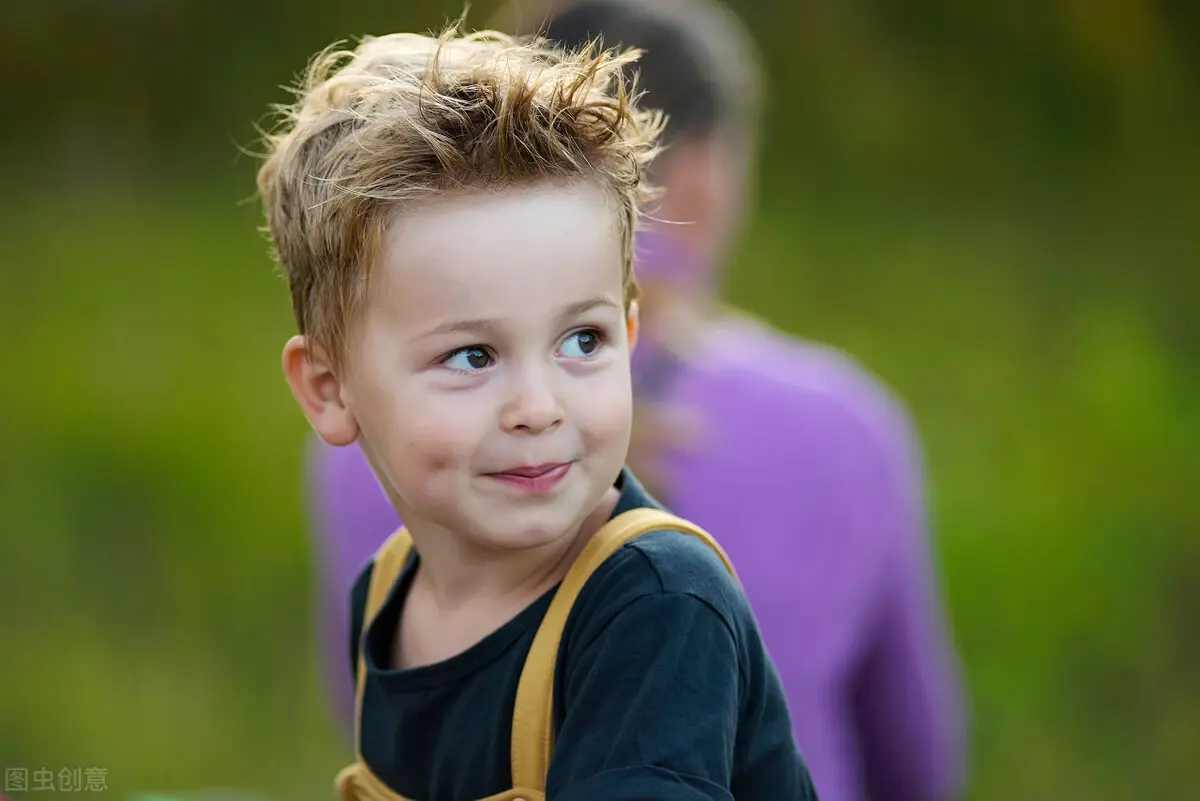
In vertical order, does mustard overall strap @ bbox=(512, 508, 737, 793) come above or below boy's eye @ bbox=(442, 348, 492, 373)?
below

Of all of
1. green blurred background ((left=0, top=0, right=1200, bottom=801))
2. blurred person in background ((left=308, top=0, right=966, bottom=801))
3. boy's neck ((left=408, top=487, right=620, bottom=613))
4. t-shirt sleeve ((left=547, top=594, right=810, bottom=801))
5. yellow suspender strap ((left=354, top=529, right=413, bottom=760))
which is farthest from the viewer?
green blurred background ((left=0, top=0, right=1200, bottom=801))

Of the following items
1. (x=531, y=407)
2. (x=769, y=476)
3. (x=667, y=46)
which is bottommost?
(x=769, y=476)

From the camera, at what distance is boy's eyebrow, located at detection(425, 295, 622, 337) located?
3.47 feet

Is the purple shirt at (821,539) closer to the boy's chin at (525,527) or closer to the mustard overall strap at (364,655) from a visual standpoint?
the mustard overall strap at (364,655)

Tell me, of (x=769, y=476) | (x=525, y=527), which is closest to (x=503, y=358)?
(x=525, y=527)

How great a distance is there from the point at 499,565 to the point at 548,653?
0.35ft

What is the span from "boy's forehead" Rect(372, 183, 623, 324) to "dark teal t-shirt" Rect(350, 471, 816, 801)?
0.71ft

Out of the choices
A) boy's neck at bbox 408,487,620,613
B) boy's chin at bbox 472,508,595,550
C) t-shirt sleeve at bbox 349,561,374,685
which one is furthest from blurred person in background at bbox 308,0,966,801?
boy's chin at bbox 472,508,595,550

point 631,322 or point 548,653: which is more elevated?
point 631,322

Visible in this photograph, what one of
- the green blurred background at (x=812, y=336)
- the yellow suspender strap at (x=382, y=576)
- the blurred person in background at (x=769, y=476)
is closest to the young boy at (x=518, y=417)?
the yellow suspender strap at (x=382, y=576)

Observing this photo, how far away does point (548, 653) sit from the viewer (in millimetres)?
1113

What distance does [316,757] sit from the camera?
373cm

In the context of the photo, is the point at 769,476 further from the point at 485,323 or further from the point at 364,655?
the point at 485,323

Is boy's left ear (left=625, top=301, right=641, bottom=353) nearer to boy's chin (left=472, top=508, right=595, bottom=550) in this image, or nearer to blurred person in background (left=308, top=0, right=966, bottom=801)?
boy's chin (left=472, top=508, right=595, bottom=550)
